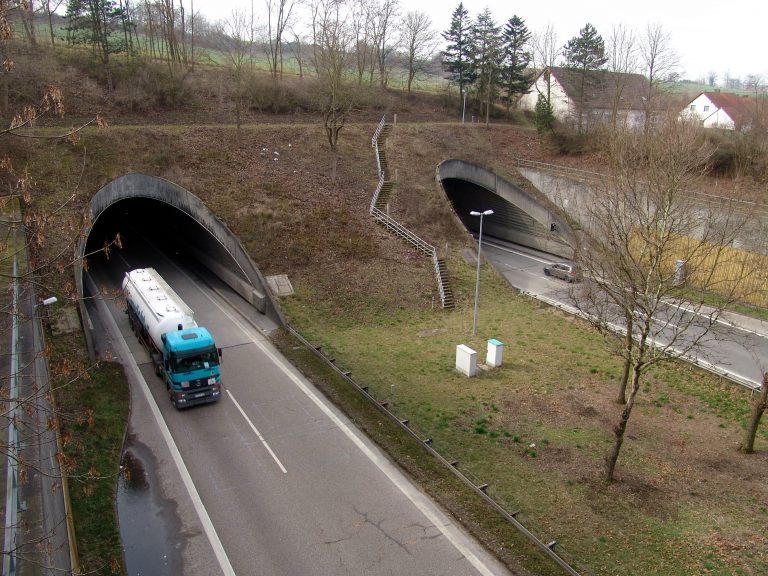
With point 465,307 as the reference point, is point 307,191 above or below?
above

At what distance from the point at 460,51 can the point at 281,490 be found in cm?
5737

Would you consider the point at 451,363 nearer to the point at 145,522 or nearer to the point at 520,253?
the point at 145,522

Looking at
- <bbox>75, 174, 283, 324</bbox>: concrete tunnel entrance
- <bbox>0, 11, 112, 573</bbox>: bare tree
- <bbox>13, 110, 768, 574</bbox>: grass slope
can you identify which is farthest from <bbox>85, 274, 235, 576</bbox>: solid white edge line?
<bbox>13, 110, 768, 574</bbox>: grass slope

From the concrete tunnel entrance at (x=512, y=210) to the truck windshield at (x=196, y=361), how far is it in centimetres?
2689

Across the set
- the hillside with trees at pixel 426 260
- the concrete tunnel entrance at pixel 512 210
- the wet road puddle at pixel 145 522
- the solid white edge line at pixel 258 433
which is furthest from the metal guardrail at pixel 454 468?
the concrete tunnel entrance at pixel 512 210

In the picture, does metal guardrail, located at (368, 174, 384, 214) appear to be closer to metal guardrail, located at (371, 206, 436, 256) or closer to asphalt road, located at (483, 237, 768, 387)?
metal guardrail, located at (371, 206, 436, 256)

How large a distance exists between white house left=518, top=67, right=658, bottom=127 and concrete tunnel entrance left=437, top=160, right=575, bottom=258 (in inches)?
503

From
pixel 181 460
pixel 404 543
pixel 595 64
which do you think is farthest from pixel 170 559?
pixel 595 64

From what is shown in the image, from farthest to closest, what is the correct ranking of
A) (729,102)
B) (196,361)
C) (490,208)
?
(729,102) < (490,208) < (196,361)

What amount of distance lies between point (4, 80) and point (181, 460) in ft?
95.0

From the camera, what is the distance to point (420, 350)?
23.7 m

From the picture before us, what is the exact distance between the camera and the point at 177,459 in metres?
16.5

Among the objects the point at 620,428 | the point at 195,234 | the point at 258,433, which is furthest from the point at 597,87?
the point at 258,433

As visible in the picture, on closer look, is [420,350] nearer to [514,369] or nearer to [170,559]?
[514,369]
